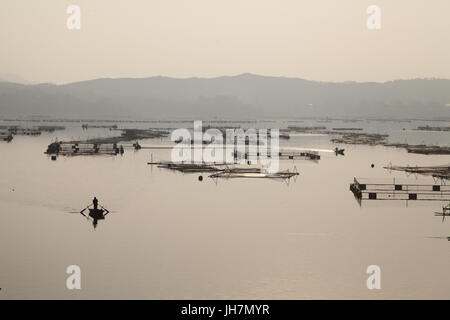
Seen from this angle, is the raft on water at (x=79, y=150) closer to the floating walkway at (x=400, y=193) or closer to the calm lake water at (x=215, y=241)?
the calm lake water at (x=215, y=241)

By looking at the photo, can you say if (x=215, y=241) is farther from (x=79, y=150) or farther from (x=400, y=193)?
(x=79, y=150)

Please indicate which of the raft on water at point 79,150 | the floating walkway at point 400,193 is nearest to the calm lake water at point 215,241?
the floating walkway at point 400,193

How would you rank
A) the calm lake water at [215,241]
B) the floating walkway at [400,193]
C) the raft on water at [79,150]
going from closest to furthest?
the calm lake water at [215,241] → the floating walkway at [400,193] → the raft on water at [79,150]

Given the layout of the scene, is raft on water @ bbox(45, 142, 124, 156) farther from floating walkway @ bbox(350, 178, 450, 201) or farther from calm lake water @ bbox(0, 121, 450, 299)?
floating walkway @ bbox(350, 178, 450, 201)

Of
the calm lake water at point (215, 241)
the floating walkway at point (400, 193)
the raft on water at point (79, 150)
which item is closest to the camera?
the calm lake water at point (215, 241)

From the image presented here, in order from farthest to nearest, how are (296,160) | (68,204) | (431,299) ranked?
(296,160) < (68,204) < (431,299)

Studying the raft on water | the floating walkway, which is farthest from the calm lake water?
the raft on water
